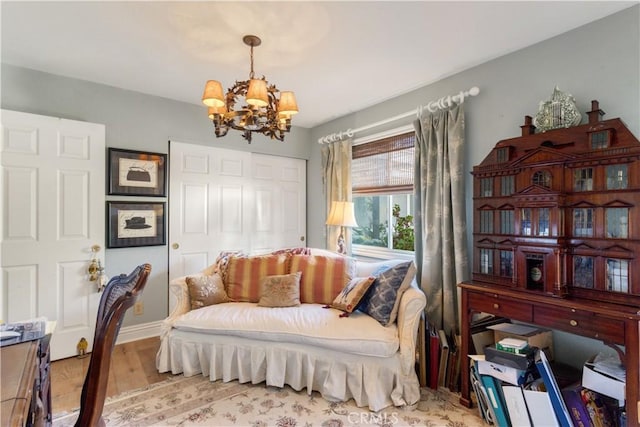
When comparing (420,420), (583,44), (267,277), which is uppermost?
(583,44)

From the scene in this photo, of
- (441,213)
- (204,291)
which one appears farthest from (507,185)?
(204,291)

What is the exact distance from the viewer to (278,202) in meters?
4.10

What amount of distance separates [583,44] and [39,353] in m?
3.20

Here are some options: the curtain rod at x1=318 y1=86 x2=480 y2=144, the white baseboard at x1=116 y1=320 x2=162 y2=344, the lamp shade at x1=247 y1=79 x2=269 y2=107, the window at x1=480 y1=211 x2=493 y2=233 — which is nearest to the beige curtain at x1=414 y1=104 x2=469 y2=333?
the curtain rod at x1=318 y1=86 x2=480 y2=144

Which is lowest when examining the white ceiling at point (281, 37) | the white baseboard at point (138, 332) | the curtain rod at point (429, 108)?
the white baseboard at point (138, 332)

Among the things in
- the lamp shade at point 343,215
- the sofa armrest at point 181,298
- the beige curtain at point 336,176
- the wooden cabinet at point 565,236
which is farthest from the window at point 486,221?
the sofa armrest at point 181,298

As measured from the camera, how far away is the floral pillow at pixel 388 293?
2223 millimetres

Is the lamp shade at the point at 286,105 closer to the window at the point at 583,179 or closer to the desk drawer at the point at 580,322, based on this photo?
the window at the point at 583,179

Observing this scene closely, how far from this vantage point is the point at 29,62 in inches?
98.4

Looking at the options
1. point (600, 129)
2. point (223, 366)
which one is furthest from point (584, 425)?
point (223, 366)

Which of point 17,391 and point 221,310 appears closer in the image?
point 17,391

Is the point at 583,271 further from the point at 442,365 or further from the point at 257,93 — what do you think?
the point at 257,93

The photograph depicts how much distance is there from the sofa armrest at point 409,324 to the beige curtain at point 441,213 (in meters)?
0.50

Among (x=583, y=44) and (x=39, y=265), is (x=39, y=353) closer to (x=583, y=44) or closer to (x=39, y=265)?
(x=39, y=265)
